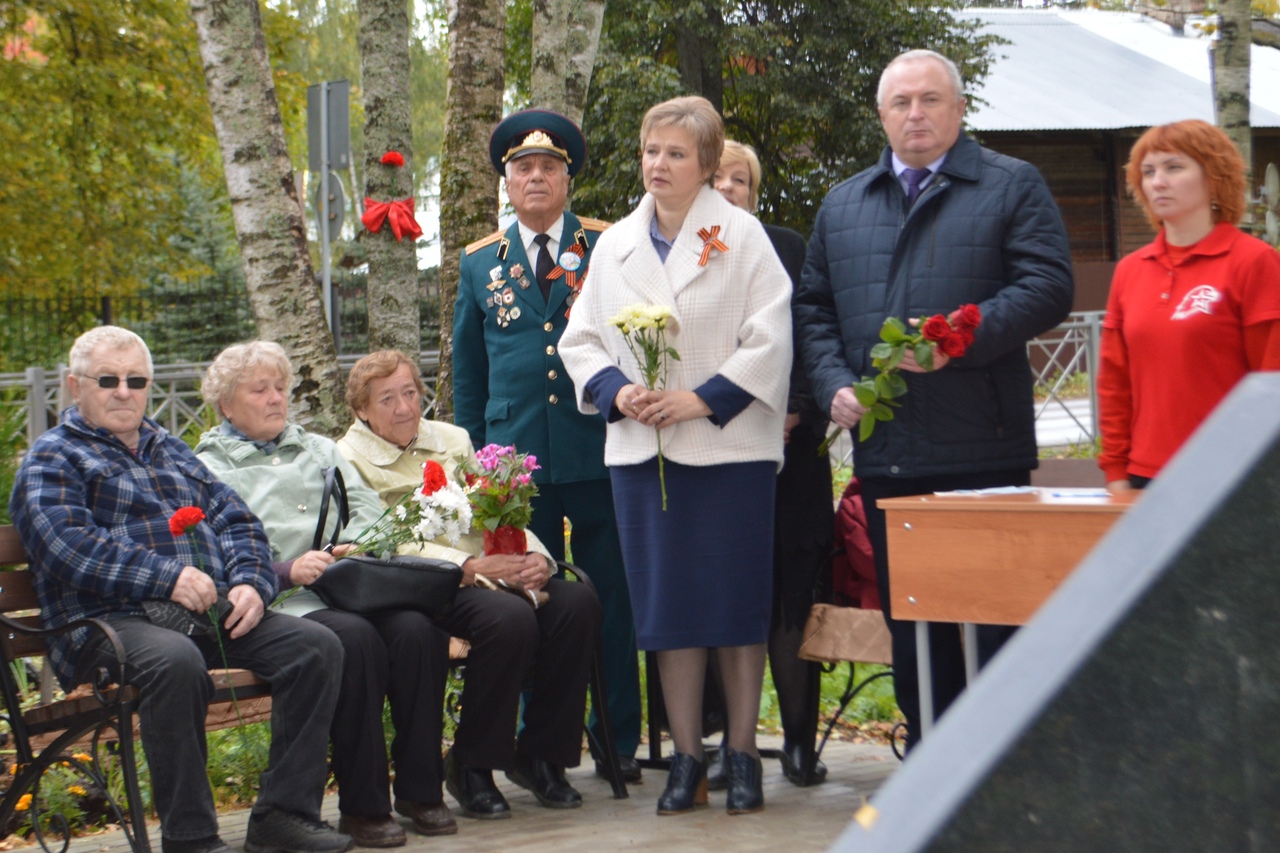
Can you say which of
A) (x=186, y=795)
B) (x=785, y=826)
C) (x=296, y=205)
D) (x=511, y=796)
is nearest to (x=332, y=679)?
(x=186, y=795)

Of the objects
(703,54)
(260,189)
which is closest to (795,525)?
(260,189)

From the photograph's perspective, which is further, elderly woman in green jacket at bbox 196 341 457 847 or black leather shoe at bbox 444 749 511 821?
black leather shoe at bbox 444 749 511 821

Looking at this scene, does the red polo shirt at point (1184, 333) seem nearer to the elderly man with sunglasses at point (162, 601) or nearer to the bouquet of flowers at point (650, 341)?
the bouquet of flowers at point (650, 341)

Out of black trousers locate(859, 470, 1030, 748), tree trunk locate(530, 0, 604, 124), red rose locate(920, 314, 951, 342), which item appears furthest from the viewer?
tree trunk locate(530, 0, 604, 124)

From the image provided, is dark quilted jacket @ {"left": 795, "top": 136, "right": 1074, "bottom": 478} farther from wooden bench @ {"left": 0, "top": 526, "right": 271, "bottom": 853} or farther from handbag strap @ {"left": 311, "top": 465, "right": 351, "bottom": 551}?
wooden bench @ {"left": 0, "top": 526, "right": 271, "bottom": 853}

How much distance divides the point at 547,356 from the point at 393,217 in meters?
2.33

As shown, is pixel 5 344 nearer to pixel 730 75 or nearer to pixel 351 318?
pixel 351 318

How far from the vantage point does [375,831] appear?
429 centimetres

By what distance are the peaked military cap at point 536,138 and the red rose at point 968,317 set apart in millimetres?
1804

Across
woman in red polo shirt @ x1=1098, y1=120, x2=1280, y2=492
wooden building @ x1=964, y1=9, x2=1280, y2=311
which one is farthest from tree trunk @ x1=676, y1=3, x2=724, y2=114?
woman in red polo shirt @ x1=1098, y1=120, x2=1280, y2=492

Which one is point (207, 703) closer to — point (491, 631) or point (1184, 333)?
point (491, 631)

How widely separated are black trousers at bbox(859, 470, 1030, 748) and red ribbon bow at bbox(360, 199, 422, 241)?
3462 mm

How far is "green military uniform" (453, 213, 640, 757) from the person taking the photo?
16.5ft

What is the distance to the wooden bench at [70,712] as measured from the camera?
3961mm
